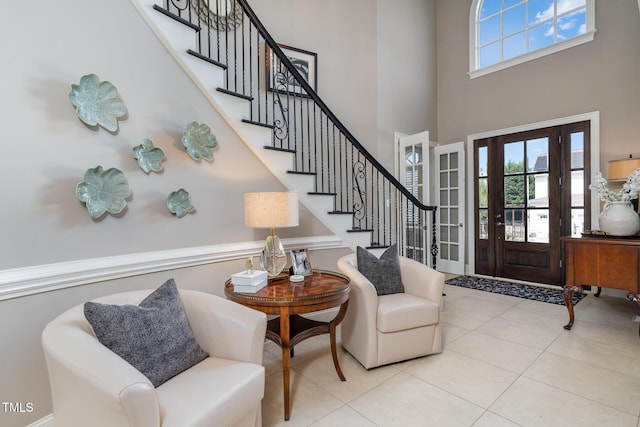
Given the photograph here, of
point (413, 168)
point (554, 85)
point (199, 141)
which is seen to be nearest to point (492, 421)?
point (199, 141)

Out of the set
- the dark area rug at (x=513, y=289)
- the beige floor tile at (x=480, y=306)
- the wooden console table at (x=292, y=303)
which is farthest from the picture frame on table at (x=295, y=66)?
the dark area rug at (x=513, y=289)

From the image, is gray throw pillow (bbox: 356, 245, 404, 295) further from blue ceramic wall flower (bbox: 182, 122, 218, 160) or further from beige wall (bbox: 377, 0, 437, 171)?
beige wall (bbox: 377, 0, 437, 171)

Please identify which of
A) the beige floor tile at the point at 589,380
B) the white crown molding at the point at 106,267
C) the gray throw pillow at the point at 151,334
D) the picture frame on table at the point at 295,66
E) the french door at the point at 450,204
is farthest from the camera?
the french door at the point at 450,204

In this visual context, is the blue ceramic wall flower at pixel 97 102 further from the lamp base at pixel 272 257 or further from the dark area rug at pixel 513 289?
the dark area rug at pixel 513 289

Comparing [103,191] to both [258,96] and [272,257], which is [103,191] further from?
[258,96]

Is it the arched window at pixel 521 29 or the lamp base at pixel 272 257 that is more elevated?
the arched window at pixel 521 29

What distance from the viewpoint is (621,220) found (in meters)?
2.76

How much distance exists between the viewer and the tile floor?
1695 mm

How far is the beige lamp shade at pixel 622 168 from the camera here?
125 inches

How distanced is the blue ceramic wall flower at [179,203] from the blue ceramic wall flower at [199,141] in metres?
0.27

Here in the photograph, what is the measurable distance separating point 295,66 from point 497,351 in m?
3.48

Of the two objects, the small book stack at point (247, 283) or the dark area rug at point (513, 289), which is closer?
the small book stack at point (247, 283)

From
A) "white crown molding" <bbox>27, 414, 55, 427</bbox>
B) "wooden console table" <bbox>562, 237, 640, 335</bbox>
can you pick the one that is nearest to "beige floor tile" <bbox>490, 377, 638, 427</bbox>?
"wooden console table" <bbox>562, 237, 640, 335</bbox>

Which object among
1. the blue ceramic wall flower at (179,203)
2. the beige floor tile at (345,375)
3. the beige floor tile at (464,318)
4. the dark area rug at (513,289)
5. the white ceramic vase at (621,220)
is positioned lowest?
the beige floor tile at (345,375)
